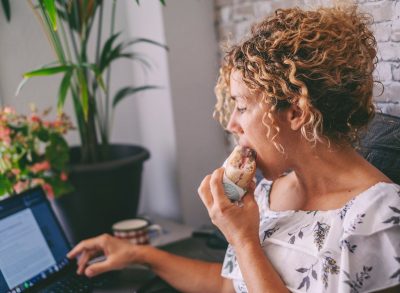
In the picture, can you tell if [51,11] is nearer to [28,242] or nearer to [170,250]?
[28,242]

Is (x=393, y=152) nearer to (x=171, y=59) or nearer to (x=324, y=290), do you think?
(x=324, y=290)

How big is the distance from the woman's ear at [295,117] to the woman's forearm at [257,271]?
29 cm

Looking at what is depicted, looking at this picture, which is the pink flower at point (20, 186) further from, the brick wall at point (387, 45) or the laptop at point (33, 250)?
the brick wall at point (387, 45)

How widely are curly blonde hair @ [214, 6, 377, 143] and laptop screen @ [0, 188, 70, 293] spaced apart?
78cm

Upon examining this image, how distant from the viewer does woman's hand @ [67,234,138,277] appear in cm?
147

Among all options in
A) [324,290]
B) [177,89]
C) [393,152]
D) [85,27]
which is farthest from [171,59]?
[324,290]

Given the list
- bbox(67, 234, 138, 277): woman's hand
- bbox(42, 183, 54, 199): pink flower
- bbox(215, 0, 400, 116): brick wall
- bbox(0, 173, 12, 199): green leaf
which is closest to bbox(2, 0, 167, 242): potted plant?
bbox(42, 183, 54, 199): pink flower

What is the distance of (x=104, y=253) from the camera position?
1.53 meters

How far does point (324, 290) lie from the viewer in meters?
1.03

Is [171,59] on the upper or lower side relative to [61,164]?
upper

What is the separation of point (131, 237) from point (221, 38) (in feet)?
3.30

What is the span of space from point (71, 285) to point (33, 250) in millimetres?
154

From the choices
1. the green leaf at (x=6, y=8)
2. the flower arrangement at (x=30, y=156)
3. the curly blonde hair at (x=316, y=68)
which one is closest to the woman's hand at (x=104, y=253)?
the flower arrangement at (x=30, y=156)

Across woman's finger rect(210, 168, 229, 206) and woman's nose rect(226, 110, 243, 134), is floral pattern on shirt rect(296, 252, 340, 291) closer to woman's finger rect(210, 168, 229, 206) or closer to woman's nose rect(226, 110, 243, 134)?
woman's finger rect(210, 168, 229, 206)
